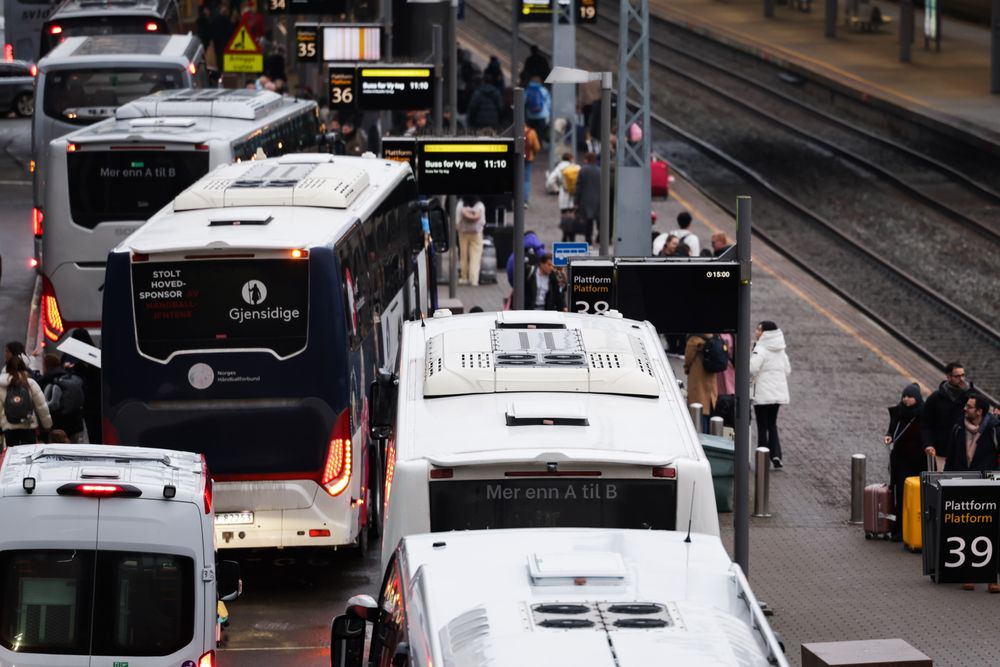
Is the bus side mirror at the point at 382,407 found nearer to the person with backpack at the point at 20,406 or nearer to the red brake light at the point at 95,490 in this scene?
the red brake light at the point at 95,490

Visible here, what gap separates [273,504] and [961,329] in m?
17.1

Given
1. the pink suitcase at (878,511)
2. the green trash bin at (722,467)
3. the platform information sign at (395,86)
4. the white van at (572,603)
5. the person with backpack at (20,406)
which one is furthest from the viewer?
the platform information sign at (395,86)

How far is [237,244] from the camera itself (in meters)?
16.6

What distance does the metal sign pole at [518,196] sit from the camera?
2083 cm

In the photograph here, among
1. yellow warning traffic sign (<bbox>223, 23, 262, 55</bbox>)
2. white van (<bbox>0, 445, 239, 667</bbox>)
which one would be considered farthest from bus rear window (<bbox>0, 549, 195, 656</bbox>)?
yellow warning traffic sign (<bbox>223, 23, 262, 55</bbox>)

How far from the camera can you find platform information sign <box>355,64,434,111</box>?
29734 millimetres

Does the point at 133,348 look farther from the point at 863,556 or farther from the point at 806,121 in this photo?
the point at 806,121

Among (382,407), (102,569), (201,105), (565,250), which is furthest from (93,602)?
(201,105)

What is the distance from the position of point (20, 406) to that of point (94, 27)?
71.0ft

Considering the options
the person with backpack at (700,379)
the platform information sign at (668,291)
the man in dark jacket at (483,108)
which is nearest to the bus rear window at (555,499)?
the platform information sign at (668,291)

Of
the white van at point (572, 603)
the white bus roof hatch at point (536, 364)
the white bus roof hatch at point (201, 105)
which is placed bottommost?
the white bus roof hatch at point (201, 105)

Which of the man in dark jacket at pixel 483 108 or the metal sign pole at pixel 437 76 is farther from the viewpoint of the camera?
the man in dark jacket at pixel 483 108

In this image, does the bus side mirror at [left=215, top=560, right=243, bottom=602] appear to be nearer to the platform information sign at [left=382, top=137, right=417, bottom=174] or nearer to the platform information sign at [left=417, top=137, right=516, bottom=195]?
the platform information sign at [left=417, top=137, right=516, bottom=195]

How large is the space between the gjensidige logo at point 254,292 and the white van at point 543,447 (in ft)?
12.8
